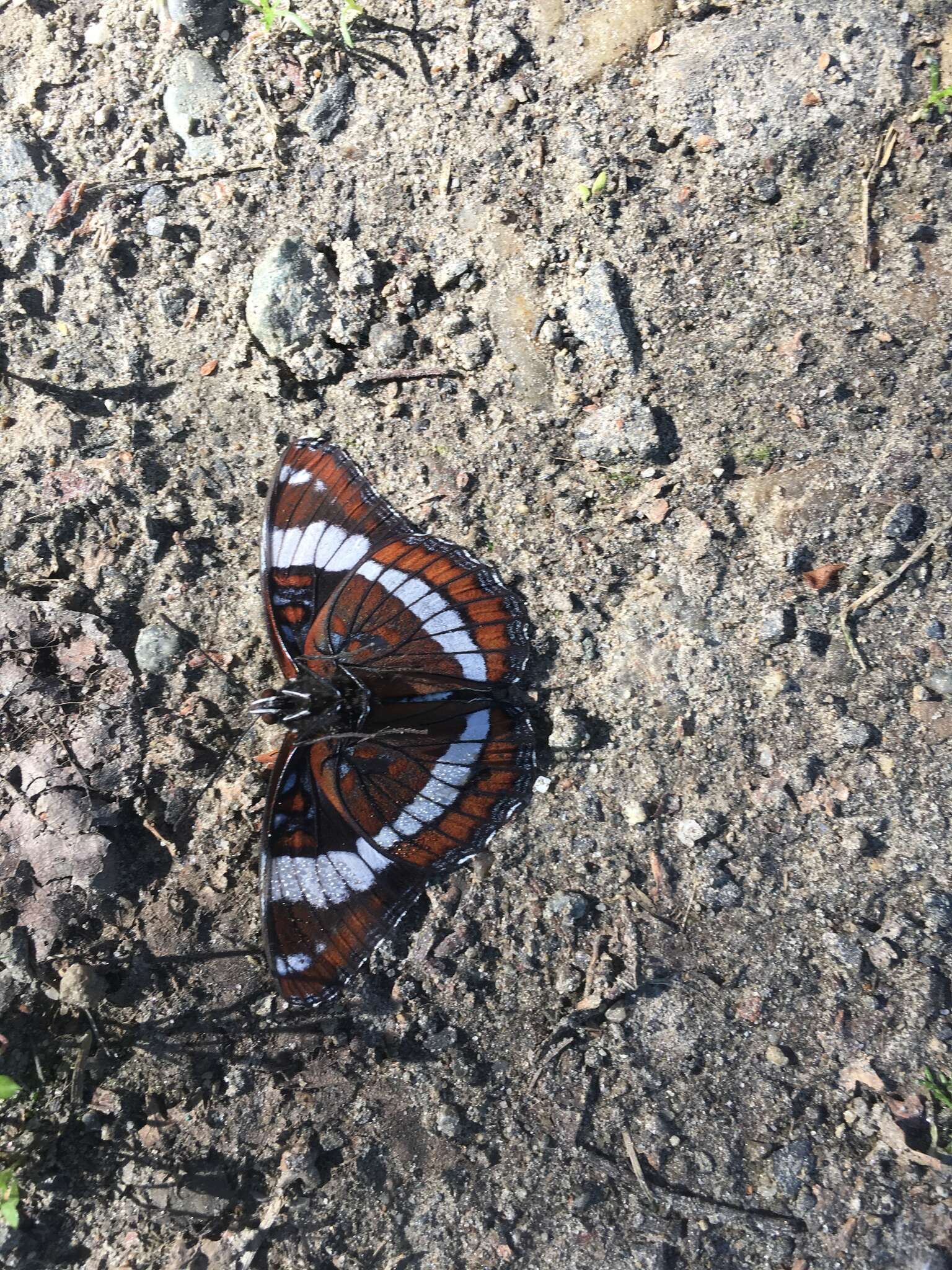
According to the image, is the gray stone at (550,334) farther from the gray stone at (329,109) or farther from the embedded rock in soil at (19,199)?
the embedded rock in soil at (19,199)

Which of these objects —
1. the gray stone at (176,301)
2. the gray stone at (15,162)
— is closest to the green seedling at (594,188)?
the gray stone at (176,301)

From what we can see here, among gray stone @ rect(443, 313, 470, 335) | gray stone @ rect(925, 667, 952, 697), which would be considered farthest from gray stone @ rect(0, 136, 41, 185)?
gray stone @ rect(925, 667, 952, 697)

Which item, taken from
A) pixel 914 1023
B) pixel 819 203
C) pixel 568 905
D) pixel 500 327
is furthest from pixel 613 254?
pixel 914 1023

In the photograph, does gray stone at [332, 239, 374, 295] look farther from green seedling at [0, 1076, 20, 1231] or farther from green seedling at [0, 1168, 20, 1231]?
green seedling at [0, 1168, 20, 1231]

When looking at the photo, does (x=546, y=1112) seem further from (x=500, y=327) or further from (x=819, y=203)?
(x=819, y=203)

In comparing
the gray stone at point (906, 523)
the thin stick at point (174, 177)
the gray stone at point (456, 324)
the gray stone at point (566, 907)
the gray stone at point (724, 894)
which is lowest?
the gray stone at point (566, 907)

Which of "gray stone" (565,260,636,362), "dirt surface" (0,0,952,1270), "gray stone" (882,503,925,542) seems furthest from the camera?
"gray stone" (565,260,636,362)

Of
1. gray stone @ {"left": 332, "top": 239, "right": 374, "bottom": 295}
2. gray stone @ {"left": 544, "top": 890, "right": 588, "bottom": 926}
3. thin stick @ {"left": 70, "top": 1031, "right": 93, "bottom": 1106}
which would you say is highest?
gray stone @ {"left": 332, "top": 239, "right": 374, "bottom": 295}
